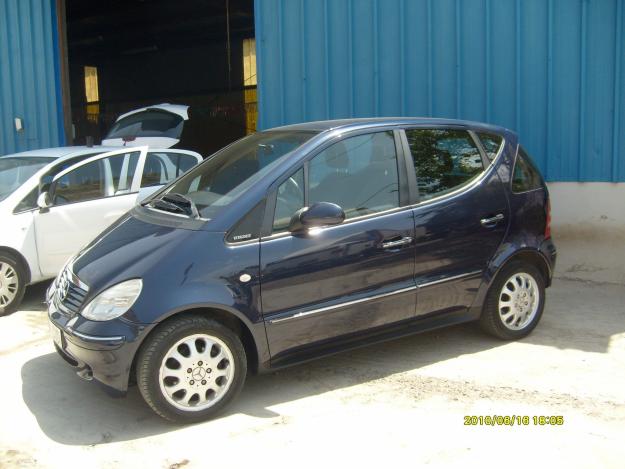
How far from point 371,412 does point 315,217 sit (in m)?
1.22

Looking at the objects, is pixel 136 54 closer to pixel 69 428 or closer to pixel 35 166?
pixel 35 166

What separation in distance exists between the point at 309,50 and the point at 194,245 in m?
5.36

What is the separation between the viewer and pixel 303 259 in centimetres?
407

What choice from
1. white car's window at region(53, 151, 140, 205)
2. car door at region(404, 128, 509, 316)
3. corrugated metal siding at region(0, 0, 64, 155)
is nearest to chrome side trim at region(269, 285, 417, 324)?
car door at region(404, 128, 509, 316)

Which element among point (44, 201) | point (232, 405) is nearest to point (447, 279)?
point (232, 405)

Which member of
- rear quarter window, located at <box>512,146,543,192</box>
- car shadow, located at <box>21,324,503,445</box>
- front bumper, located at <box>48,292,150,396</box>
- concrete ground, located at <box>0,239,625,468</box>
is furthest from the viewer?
rear quarter window, located at <box>512,146,543,192</box>

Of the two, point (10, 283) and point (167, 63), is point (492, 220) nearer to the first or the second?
point (10, 283)

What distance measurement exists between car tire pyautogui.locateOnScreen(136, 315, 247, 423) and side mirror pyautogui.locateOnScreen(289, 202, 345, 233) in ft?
2.49

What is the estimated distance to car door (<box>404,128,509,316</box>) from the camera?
456 centimetres

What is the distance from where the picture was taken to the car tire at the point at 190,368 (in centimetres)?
372

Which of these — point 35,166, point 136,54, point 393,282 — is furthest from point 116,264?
point 136,54

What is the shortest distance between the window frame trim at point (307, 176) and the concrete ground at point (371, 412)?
1097 millimetres

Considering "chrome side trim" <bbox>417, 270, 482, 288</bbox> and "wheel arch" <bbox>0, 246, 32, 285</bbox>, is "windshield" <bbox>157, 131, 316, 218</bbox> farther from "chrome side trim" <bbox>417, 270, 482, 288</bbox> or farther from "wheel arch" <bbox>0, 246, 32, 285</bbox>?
"wheel arch" <bbox>0, 246, 32, 285</bbox>

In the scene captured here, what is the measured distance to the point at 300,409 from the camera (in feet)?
13.3
